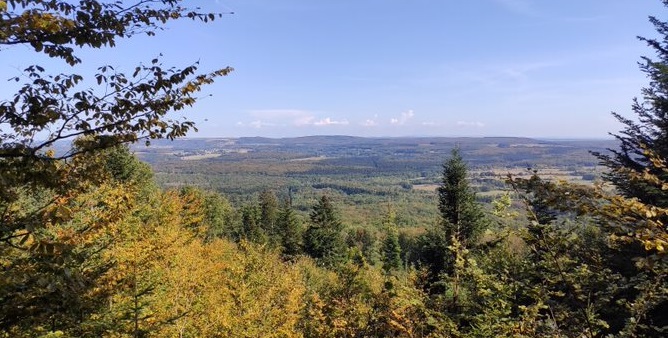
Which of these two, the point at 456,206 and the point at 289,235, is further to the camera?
the point at 289,235

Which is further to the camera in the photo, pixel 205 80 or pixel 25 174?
pixel 205 80

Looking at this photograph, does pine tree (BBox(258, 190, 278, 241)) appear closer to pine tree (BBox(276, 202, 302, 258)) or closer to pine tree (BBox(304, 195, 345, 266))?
pine tree (BBox(276, 202, 302, 258))

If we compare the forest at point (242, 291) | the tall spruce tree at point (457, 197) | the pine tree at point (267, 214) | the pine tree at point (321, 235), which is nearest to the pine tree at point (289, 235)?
the pine tree at point (321, 235)

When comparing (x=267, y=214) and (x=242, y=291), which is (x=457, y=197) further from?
(x=267, y=214)

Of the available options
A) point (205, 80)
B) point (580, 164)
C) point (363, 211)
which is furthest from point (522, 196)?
point (580, 164)

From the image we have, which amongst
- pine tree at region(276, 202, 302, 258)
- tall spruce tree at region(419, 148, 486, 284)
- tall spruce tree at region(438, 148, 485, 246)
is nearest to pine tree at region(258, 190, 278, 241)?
pine tree at region(276, 202, 302, 258)

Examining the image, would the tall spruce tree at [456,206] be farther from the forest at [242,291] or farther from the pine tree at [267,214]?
the pine tree at [267,214]

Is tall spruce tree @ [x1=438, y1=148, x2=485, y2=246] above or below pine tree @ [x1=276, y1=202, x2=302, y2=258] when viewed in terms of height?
above

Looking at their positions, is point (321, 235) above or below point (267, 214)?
above

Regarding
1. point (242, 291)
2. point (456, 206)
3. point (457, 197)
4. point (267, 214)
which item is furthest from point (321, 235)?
point (242, 291)

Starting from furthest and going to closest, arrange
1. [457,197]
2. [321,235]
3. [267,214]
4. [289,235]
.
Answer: [267,214] < [289,235] < [321,235] < [457,197]

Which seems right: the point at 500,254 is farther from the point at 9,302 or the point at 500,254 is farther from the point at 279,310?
the point at 279,310
